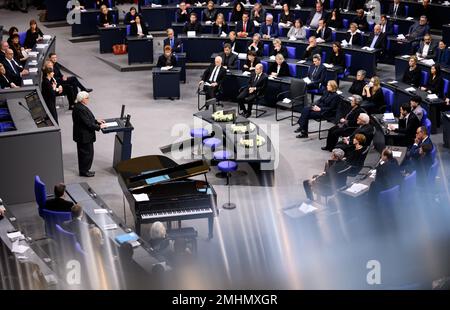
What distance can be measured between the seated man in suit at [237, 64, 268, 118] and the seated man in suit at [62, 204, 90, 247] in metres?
8.01

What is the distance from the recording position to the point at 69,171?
14594mm

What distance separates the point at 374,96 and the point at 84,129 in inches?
250

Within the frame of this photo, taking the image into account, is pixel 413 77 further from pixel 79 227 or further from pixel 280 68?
pixel 79 227

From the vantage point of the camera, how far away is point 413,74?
1750 cm

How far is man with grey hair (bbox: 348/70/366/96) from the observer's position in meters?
16.6

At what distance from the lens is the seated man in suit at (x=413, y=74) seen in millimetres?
17359

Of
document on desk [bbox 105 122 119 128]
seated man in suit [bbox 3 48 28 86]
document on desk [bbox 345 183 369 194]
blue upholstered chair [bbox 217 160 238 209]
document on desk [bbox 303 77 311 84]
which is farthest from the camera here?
document on desk [bbox 303 77 311 84]

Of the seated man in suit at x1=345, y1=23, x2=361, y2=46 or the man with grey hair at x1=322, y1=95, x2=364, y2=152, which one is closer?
the man with grey hair at x1=322, y1=95, x2=364, y2=152

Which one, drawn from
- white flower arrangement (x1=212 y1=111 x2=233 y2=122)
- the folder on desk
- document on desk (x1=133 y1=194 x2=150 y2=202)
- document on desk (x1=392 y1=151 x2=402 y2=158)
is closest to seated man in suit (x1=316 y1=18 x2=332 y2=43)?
white flower arrangement (x1=212 y1=111 x2=233 y2=122)

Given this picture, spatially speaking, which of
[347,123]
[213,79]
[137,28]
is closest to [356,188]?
[347,123]

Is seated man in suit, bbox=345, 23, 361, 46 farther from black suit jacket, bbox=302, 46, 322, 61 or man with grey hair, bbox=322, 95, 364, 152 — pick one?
man with grey hair, bbox=322, 95, 364, 152


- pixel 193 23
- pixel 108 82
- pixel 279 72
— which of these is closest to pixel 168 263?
pixel 279 72

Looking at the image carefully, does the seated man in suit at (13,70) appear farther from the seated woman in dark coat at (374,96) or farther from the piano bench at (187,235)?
the seated woman in dark coat at (374,96)
